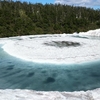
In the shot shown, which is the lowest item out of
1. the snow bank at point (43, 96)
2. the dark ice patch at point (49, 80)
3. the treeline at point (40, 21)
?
the treeline at point (40, 21)

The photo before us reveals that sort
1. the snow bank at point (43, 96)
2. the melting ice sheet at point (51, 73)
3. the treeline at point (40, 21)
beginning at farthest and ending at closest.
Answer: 1. the treeline at point (40, 21)
2. the melting ice sheet at point (51, 73)
3. the snow bank at point (43, 96)

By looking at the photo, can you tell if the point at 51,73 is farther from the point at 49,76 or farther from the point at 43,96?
the point at 43,96

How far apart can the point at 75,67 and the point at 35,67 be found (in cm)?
536

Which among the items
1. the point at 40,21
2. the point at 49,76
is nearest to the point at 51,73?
the point at 49,76

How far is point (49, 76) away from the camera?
22.2 meters

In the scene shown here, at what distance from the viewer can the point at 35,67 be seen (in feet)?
85.0

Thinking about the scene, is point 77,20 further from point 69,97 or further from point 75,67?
point 69,97

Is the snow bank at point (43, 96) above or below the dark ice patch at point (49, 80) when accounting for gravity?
above

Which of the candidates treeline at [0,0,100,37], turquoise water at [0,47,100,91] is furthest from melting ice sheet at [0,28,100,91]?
treeline at [0,0,100,37]

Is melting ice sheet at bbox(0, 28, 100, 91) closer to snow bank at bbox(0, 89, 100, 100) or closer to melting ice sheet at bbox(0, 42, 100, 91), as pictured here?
melting ice sheet at bbox(0, 42, 100, 91)

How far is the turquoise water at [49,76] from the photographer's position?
1907 centimetres

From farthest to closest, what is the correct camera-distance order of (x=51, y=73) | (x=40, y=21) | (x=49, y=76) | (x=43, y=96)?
(x=40, y=21) → (x=51, y=73) → (x=49, y=76) → (x=43, y=96)

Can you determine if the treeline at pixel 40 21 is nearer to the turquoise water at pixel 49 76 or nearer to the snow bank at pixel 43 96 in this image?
the turquoise water at pixel 49 76

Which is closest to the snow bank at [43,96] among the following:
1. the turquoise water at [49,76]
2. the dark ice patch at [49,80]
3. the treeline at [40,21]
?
the turquoise water at [49,76]
